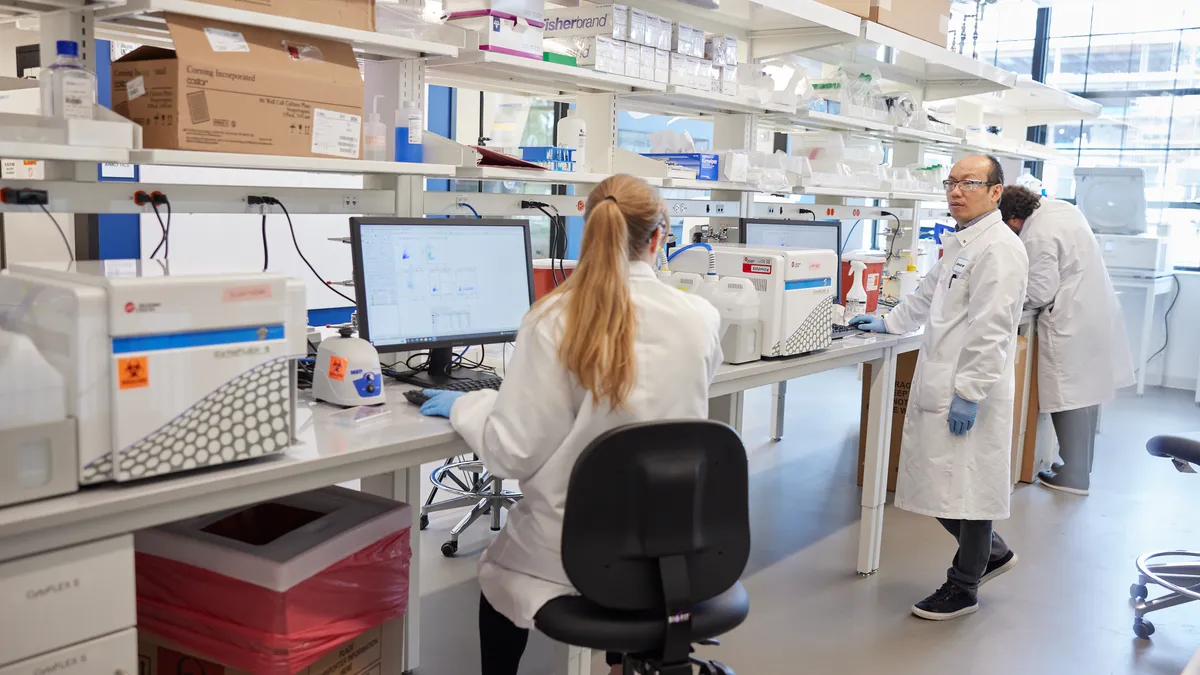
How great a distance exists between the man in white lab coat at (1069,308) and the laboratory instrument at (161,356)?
3.51 meters

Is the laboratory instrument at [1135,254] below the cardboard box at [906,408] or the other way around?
the other way around

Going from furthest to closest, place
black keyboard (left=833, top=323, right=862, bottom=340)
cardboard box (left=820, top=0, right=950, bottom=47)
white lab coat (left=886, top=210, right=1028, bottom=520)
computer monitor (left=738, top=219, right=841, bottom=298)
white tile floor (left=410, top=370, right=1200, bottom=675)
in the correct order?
computer monitor (left=738, top=219, right=841, bottom=298) < cardboard box (left=820, top=0, right=950, bottom=47) < black keyboard (left=833, top=323, right=862, bottom=340) < white lab coat (left=886, top=210, right=1028, bottom=520) < white tile floor (left=410, top=370, right=1200, bottom=675)

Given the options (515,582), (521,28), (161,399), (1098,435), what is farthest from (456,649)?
(1098,435)

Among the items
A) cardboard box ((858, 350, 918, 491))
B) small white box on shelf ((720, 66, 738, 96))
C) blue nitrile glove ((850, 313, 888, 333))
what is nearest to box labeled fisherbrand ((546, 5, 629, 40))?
small white box on shelf ((720, 66, 738, 96))

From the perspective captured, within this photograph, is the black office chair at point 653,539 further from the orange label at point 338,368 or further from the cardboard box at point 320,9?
the cardboard box at point 320,9

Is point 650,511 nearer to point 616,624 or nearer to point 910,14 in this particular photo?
point 616,624

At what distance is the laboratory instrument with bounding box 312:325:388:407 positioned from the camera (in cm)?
193

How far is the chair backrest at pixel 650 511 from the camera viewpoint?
153 cm

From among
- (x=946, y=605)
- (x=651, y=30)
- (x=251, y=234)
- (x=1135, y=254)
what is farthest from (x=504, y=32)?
(x=1135, y=254)

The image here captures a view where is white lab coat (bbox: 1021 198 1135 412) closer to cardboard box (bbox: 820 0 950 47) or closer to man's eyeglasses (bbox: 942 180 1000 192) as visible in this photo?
cardboard box (bbox: 820 0 950 47)

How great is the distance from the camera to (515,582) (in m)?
1.77

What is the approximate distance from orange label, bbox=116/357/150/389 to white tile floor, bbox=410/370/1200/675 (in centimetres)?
139

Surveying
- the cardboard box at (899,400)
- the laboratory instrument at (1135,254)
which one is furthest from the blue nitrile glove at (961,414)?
the laboratory instrument at (1135,254)

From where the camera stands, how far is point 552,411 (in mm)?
1680
